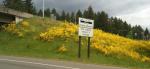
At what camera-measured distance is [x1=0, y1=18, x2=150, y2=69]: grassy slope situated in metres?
37.2

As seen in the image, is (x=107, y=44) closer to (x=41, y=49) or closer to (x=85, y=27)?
(x=41, y=49)

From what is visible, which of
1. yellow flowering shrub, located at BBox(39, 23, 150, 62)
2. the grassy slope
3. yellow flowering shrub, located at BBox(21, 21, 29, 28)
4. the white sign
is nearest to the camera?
the white sign

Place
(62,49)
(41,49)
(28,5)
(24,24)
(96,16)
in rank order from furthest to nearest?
(96,16) < (28,5) < (24,24) < (41,49) < (62,49)

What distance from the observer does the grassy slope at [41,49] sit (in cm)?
3722

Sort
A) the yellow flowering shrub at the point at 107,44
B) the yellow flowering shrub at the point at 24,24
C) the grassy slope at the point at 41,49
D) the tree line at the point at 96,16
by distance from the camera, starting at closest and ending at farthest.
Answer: the grassy slope at the point at 41,49 < the yellow flowering shrub at the point at 107,44 < the yellow flowering shrub at the point at 24,24 < the tree line at the point at 96,16

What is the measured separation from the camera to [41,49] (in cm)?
4419

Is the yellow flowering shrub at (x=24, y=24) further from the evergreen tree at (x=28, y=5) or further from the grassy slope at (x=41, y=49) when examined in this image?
the evergreen tree at (x=28, y=5)

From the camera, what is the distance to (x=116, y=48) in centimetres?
4312

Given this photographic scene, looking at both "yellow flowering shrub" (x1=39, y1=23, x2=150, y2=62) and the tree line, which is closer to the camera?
"yellow flowering shrub" (x1=39, y1=23, x2=150, y2=62)

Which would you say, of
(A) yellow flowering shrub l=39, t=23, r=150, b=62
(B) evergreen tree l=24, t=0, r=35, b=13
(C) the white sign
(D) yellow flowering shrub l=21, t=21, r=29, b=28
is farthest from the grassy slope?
(B) evergreen tree l=24, t=0, r=35, b=13

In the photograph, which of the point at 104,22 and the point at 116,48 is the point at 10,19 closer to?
the point at 116,48

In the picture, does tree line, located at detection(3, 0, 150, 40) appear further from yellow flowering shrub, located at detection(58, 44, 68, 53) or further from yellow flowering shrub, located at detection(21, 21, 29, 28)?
yellow flowering shrub, located at detection(58, 44, 68, 53)

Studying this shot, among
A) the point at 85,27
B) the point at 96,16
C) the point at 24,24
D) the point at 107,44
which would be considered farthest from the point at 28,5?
the point at 85,27

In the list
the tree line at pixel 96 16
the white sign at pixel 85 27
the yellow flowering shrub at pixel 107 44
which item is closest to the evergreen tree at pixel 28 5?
the tree line at pixel 96 16
